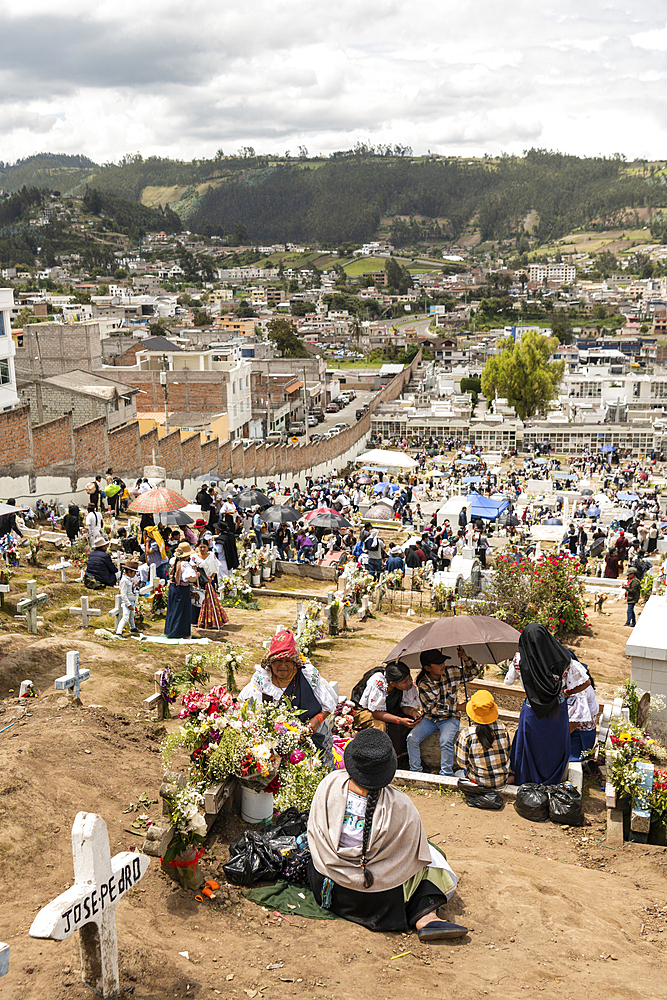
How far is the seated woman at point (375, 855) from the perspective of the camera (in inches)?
140

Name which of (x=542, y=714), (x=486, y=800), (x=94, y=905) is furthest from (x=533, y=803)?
(x=94, y=905)

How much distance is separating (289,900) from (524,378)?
6404cm

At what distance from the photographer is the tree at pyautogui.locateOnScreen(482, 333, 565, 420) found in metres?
64.6

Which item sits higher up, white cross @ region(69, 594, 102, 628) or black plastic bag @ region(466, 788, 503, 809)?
white cross @ region(69, 594, 102, 628)

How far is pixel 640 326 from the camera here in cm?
12325

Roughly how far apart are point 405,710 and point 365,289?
520 feet

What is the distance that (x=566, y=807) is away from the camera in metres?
4.88

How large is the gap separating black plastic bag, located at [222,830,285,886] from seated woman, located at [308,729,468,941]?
0.24 metres

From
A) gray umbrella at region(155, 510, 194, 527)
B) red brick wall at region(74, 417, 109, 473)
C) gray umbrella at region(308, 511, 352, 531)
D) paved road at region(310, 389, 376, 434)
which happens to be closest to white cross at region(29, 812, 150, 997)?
gray umbrella at region(155, 510, 194, 527)

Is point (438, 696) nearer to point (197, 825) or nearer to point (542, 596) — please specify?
point (197, 825)

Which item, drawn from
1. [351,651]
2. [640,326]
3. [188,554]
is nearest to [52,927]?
[188,554]

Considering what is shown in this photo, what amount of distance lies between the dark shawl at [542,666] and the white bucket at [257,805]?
70.4 inches

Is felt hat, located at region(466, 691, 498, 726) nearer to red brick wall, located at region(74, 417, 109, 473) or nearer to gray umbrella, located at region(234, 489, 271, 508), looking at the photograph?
gray umbrella, located at region(234, 489, 271, 508)

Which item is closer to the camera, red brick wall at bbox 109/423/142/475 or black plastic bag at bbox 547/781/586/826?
black plastic bag at bbox 547/781/586/826
